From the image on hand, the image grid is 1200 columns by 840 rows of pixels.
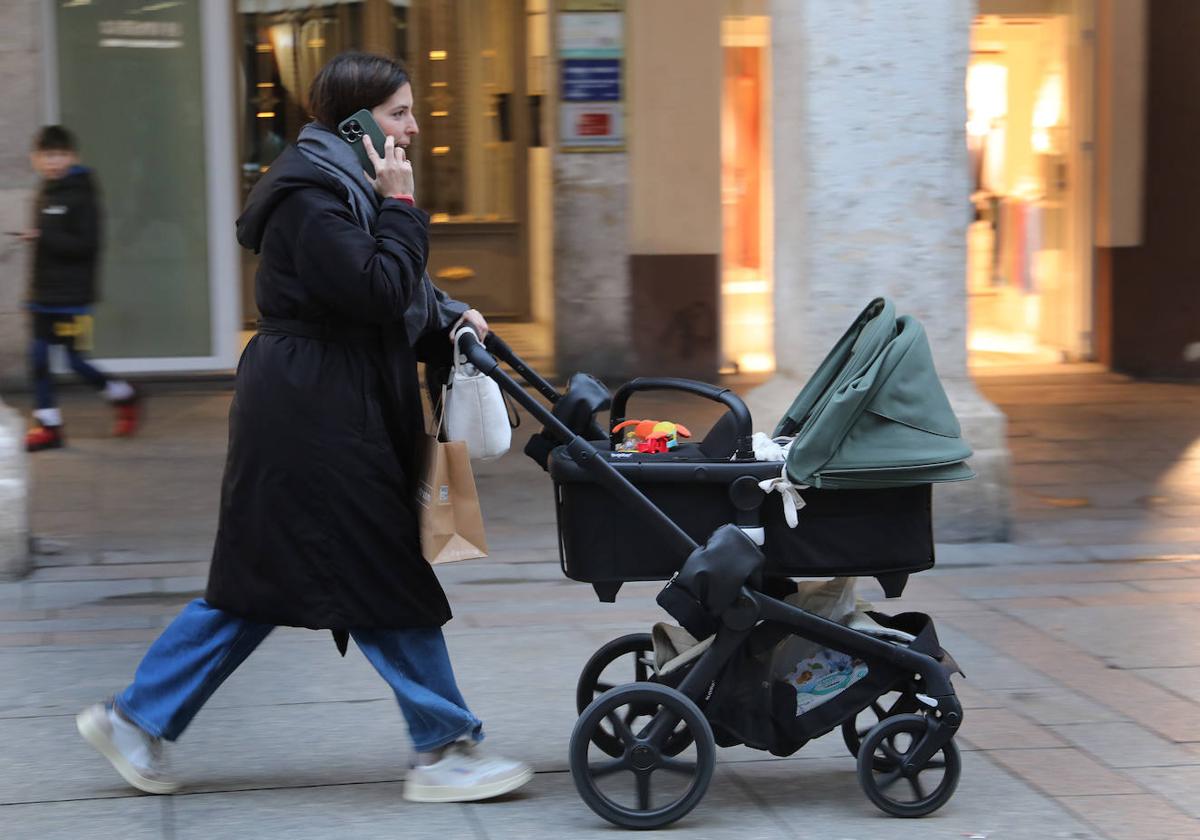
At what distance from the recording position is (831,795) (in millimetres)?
4297

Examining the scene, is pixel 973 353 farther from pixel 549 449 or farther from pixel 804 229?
pixel 549 449

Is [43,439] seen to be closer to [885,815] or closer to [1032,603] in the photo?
[1032,603]

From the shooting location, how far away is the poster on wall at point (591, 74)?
1097cm

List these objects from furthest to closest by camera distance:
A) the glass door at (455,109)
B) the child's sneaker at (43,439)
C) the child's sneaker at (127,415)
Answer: the glass door at (455,109) < the child's sneaker at (127,415) < the child's sneaker at (43,439)

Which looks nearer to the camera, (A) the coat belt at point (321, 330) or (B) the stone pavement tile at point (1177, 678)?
(A) the coat belt at point (321, 330)

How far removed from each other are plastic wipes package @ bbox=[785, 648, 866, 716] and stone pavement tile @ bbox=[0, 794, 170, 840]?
1.52 meters

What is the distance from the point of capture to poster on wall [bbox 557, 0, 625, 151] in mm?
10969

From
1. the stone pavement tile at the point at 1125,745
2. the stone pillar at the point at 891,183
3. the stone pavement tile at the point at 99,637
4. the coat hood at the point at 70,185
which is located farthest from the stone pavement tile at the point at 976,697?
the coat hood at the point at 70,185

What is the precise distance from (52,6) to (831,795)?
865 centimetres

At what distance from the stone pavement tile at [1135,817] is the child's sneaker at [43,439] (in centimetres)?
616

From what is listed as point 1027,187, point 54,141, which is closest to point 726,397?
point 54,141

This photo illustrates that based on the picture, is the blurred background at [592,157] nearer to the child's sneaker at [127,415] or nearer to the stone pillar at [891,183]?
the child's sneaker at [127,415]

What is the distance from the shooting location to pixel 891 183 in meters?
7.16

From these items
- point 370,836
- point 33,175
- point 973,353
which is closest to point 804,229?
point 370,836
